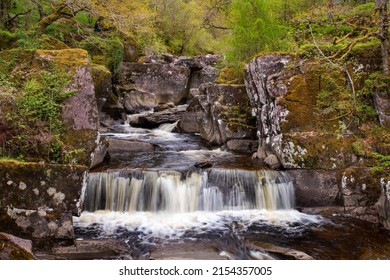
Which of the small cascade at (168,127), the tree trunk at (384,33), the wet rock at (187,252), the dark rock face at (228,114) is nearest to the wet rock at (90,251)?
the wet rock at (187,252)

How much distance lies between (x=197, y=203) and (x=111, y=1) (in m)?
10.4

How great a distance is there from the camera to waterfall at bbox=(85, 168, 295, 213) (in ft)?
25.1

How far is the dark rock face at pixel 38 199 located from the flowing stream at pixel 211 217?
0.60 meters

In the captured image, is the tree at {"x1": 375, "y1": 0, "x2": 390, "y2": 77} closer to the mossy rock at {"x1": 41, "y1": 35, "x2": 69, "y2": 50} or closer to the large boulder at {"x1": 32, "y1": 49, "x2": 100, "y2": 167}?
the large boulder at {"x1": 32, "y1": 49, "x2": 100, "y2": 167}

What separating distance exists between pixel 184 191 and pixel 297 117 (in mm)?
3797

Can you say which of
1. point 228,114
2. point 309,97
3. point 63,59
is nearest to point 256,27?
point 228,114

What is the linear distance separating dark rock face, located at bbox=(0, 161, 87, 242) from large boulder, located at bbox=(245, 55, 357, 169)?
5429 millimetres

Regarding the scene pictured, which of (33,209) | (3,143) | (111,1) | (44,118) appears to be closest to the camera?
(33,209)

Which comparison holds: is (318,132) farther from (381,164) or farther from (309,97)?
(381,164)

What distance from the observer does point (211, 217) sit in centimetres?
745

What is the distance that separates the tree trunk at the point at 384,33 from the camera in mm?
7918

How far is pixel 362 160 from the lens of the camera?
26.0ft

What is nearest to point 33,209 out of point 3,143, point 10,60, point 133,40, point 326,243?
point 3,143

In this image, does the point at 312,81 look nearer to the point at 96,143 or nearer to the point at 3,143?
the point at 96,143
